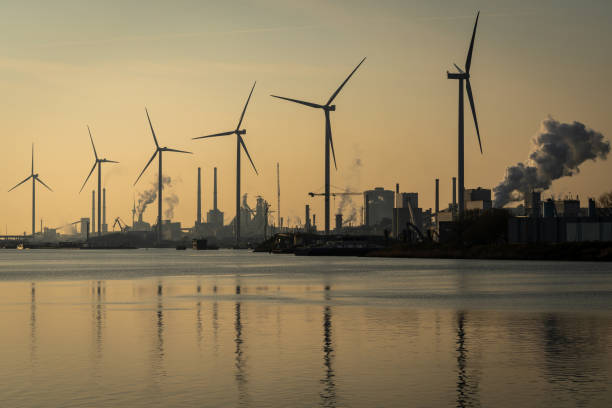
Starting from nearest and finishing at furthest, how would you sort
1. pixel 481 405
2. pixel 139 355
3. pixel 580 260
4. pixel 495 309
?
pixel 481 405 < pixel 139 355 < pixel 495 309 < pixel 580 260

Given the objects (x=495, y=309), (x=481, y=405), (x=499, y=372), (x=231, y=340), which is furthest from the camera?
(x=495, y=309)

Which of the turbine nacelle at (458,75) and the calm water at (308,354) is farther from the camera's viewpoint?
the turbine nacelle at (458,75)

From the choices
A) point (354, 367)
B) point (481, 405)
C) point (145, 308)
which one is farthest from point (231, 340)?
point (145, 308)

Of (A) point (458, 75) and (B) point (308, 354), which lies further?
(A) point (458, 75)

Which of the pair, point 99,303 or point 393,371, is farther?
point 99,303

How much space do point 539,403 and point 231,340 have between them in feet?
50.8

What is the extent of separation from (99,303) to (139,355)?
28249 mm

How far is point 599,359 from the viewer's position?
91.6 ft

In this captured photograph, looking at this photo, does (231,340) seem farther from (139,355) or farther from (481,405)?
(481,405)

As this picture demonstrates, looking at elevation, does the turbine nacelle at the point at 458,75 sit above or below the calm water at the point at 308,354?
above

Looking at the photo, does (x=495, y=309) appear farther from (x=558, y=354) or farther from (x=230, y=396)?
(x=230, y=396)

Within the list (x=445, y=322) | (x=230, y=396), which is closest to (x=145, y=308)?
(x=445, y=322)

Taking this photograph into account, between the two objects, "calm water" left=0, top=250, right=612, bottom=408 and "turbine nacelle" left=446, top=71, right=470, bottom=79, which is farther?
"turbine nacelle" left=446, top=71, right=470, bottom=79

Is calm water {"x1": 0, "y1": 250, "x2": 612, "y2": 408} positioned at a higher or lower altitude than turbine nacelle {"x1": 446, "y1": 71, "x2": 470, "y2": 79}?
lower
